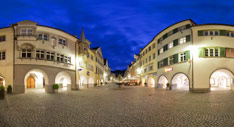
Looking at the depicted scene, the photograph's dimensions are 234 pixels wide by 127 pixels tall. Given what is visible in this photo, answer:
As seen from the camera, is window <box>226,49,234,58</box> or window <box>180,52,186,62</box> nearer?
window <box>226,49,234,58</box>

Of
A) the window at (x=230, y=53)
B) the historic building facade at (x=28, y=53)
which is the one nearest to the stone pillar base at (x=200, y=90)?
the window at (x=230, y=53)

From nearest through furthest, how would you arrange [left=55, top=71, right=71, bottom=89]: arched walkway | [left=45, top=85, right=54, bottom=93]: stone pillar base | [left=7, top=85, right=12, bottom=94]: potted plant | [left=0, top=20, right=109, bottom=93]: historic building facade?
[left=7, top=85, right=12, bottom=94]: potted plant, [left=0, top=20, right=109, bottom=93]: historic building facade, [left=45, top=85, right=54, bottom=93]: stone pillar base, [left=55, top=71, right=71, bottom=89]: arched walkway

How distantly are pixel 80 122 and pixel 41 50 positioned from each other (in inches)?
772

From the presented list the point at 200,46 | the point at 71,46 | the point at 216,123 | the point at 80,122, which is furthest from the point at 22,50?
the point at 200,46

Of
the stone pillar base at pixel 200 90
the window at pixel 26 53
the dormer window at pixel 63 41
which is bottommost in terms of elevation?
the stone pillar base at pixel 200 90

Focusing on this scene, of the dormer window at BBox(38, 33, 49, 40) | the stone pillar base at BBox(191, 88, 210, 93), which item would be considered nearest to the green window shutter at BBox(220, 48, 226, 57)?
the stone pillar base at BBox(191, 88, 210, 93)

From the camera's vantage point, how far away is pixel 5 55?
21188 millimetres

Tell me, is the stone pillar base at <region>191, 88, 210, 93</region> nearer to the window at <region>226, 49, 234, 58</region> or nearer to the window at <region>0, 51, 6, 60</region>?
the window at <region>226, 49, 234, 58</region>

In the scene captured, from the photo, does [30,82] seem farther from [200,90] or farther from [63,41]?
[200,90]

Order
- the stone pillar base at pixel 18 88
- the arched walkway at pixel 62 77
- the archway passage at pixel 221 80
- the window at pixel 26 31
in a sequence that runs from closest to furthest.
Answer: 1. the stone pillar base at pixel 18 88
2. the window at pixel 26 31
3. the arched walkway at pixel 62 77
4. the archway passage at pixel 221 80

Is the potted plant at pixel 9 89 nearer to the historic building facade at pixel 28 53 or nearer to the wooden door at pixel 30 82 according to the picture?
the historic building facade at pixel 28 53

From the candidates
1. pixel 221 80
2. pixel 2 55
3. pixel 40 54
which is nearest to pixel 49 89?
pixel 40 54

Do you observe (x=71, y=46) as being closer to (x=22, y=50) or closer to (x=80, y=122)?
(x=22, y=50)

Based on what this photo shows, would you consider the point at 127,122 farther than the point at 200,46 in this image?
No
